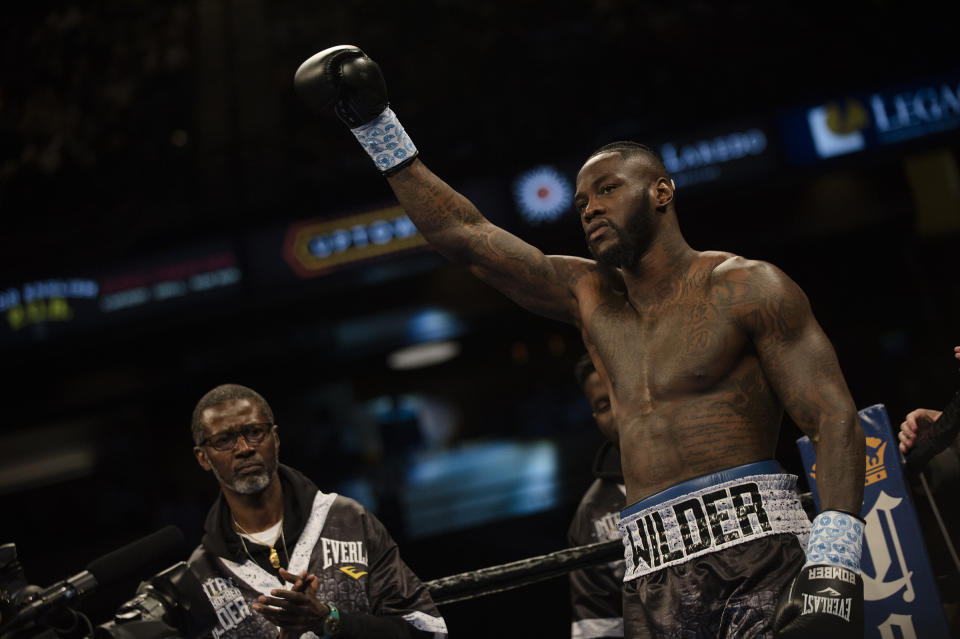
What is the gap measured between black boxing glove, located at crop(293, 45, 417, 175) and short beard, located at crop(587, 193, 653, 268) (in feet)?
1.69

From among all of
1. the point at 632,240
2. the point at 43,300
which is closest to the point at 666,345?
the point at 632,240

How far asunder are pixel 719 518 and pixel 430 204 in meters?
0.93

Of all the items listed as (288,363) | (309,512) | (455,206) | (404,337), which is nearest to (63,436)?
(288,363)

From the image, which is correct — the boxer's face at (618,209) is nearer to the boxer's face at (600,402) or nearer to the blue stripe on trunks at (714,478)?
the blue stripe on trunks at (714,478)

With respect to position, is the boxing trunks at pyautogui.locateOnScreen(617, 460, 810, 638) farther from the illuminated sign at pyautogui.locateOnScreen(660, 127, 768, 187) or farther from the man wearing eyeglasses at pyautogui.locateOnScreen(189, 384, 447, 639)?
the illuminated sign at pyautogui.locateOnScreen(660, 127, 768, 187)

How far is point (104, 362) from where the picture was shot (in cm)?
834

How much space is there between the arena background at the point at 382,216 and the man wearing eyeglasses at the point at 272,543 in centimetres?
273

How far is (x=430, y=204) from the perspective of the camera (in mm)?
1973

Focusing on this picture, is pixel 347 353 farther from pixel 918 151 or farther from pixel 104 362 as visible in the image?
pixel 918 151

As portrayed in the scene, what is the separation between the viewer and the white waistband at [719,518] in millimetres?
1574

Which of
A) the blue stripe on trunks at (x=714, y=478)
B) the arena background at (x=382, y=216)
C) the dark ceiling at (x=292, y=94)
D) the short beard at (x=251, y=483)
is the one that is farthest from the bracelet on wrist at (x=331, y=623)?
the dark ceiling at (x=292, y=94)

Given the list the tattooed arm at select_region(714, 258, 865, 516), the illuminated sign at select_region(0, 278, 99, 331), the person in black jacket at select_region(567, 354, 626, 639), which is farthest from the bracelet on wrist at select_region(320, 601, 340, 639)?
the illuminated sign at select_region(0, 278, 99, 331)

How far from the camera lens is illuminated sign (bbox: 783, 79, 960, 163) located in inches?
237

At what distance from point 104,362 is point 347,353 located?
7.72ft
